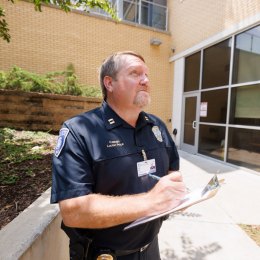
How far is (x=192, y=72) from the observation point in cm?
700

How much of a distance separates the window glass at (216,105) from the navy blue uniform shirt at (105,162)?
501cm

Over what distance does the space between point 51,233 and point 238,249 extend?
214cm

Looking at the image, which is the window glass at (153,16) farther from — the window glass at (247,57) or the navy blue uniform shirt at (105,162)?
the navy blue uniform shirt at (105,162)

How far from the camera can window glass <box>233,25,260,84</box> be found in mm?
4652

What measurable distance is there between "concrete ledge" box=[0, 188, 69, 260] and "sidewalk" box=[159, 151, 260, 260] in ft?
4.22

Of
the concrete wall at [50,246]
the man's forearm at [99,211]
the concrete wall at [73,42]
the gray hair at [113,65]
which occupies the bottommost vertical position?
the concrete wall at [50,246]

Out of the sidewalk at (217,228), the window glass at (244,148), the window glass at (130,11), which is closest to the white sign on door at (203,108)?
the window glass at (244,148)

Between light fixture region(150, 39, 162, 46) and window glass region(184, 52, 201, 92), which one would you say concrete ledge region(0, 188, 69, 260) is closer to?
window glass region(184, 52, 201, 92)

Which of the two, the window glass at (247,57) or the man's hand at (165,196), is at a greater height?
the window glass at (247,57)

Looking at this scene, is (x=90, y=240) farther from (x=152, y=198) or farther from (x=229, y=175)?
(x=229, y=175)

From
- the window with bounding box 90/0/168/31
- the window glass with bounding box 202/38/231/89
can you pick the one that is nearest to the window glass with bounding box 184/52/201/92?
the window glass with bounding box 202/38/231/89

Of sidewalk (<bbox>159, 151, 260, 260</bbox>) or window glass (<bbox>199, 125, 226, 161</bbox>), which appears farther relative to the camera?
window glass (<bbox>199, 125, 226, 161</bbox>)

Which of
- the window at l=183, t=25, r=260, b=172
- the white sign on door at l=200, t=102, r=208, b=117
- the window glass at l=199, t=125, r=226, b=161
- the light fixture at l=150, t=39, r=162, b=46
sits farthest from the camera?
the light fixture at l=150, t=39, r=162, b=46

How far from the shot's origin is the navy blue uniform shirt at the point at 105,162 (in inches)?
36.3
